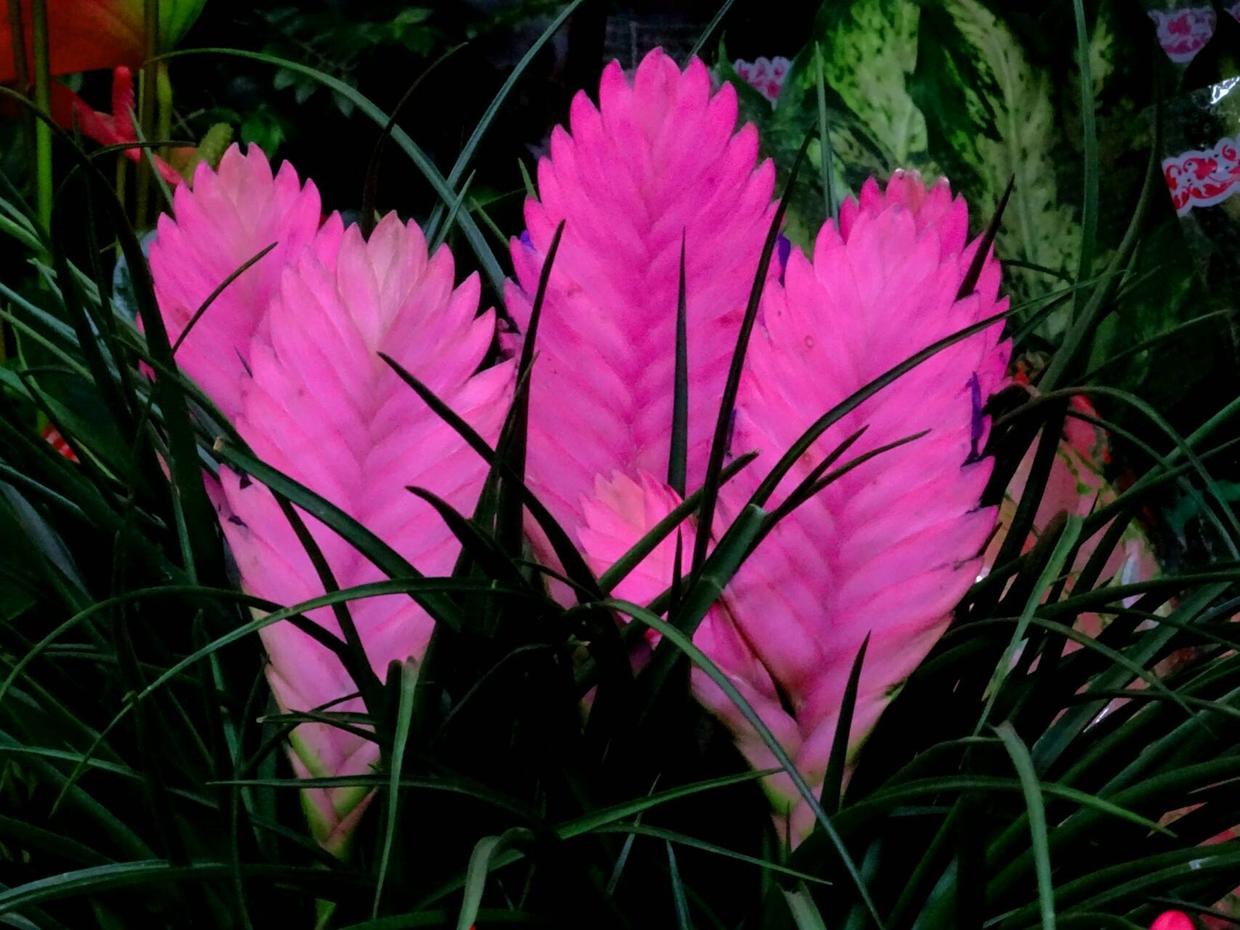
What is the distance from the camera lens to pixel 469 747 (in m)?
0.23

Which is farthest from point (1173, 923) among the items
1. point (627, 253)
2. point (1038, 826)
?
point (627, 253)

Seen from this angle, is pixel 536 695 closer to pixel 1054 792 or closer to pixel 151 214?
pixel 1054 792

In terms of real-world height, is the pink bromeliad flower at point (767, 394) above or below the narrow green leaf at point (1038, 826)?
above

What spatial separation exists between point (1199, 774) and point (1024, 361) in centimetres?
27

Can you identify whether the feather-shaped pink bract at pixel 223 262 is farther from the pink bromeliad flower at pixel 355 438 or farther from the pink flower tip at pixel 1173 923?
the pink flower tip at pixel 1173 923

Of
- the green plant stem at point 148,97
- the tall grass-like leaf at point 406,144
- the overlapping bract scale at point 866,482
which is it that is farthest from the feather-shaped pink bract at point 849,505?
the green plant stem at point 148,97

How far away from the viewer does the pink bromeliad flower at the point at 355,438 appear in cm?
21

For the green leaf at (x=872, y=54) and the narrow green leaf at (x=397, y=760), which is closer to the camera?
the narrow green leaf at (x=397, y=760)

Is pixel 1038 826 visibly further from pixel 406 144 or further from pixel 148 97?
pixel 148 97

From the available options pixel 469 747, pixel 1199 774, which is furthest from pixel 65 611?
pixel 1199 774

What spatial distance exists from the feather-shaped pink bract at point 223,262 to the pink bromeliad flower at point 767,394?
56 millimetres

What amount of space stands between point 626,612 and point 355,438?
0.06 meters

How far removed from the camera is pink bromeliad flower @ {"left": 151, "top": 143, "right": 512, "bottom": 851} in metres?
0.21

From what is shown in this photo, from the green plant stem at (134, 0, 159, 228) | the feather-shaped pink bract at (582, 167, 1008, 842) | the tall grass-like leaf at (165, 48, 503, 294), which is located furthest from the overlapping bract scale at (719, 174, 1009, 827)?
the green plant stem at (134, 0, 159, 228)
